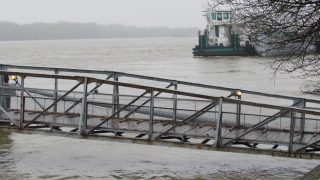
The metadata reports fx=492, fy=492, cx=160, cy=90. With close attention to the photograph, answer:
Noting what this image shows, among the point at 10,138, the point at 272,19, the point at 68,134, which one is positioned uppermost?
the point at 272,19

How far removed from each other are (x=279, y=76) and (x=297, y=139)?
33.9m

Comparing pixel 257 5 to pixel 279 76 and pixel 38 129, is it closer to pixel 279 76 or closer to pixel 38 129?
pixel 38 129

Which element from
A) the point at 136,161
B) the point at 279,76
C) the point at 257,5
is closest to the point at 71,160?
the point at 136,161

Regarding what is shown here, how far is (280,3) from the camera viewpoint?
368 inches

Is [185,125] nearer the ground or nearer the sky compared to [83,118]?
nearer the ground

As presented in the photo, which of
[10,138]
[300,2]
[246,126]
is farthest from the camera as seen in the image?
[10,138]

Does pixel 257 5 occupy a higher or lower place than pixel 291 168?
higher

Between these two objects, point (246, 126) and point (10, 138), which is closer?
point (246, 126)

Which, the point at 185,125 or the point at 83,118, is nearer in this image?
the point at 83,118

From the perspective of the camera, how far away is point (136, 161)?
1252 cm

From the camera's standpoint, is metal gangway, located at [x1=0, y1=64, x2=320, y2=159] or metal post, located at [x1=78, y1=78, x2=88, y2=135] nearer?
metal gangway, located at [x1=0, y1=64, x2=320, y2=159]

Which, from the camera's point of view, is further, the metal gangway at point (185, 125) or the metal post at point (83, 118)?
the metal post at point (83, 118)

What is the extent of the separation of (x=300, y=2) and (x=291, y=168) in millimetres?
4430

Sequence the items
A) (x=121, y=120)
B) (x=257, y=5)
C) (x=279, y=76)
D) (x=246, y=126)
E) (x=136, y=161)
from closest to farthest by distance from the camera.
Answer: (x=257, y=5)
(x=246, y=126)
(x=121, y=120)
(x=136, y=161)
(x=279, y=76)
